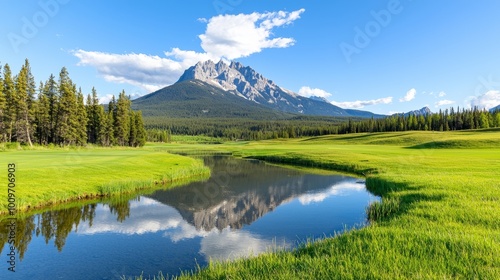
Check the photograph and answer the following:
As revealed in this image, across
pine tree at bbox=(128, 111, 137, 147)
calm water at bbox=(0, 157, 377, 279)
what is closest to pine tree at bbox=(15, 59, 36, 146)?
pine tree at bbox=(128, 111, 137, 147)

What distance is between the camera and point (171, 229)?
20.8 m

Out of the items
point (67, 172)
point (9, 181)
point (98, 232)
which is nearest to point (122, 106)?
point (67, 172)

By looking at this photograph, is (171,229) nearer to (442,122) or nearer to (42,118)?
(42,118)

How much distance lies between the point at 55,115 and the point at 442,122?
16961 centimetres

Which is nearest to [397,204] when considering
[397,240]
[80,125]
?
[397,240]

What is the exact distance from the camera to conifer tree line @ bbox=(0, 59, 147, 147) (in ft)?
229

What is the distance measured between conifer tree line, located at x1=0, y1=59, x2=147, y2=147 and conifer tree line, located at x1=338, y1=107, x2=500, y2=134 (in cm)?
13801

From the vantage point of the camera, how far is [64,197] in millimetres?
25938

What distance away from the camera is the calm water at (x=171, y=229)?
14539mm

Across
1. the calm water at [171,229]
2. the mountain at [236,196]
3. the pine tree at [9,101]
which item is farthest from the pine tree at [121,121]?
the calm water at [171,229]

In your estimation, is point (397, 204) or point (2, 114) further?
point (2, 114)

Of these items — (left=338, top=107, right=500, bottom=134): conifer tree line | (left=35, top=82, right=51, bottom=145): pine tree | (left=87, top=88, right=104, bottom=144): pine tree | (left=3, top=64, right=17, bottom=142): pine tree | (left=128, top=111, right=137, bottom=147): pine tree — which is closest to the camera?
(left=3, top=64, right=17, bottom=142): pine tree

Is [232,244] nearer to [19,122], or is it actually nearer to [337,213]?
[337,213]

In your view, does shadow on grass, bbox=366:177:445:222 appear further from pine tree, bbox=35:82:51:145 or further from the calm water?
pine tree, bbox=35:82:51:145
